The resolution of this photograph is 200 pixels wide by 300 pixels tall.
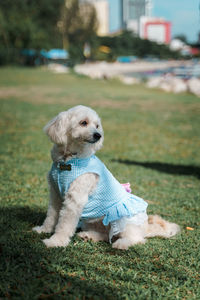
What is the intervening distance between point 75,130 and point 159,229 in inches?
60.6

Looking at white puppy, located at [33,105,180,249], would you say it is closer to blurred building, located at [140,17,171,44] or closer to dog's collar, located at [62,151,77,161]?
dog's collar, located at [62,151,77,161]

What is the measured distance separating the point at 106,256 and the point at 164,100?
18478 mm

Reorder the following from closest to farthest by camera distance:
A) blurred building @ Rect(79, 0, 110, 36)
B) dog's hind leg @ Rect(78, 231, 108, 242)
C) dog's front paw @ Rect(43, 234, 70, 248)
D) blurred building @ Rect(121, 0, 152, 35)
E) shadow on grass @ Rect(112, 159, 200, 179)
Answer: dog's front paw @ Rect(43, 234, 70, 248), dog's hind leg @ Rect(78, 231, 108, 242), blurred building @ Rect(121, 0, 152, 35), shadow on grass @ Rect(112, 159, 200, 179), blurred building @ Rect(79, 0, 110, 36)

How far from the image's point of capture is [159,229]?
14.3 ft

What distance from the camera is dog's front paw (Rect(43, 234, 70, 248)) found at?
3869 mm

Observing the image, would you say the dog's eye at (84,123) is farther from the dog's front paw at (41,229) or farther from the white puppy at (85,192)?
the dog's front paw at (41,229)

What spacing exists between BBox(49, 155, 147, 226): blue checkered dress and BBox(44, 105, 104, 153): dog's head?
20 centimetres

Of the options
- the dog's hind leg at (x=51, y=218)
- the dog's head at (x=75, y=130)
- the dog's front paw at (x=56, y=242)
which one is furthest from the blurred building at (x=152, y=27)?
the dog's front paw at (x=56, y=242)

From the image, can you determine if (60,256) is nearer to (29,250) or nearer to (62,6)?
(29,250)

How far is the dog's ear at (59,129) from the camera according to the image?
3947mm

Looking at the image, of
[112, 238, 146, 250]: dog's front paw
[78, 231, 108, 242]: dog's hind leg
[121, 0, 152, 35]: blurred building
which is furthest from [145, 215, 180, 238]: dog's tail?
[121, 0, 152, 35]: blurred building

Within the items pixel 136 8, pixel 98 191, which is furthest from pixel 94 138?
pixel 136 8

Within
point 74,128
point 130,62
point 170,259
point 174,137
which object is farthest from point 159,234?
point 130,62

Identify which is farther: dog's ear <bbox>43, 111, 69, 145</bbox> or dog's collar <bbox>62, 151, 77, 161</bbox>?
dog's collar <bbox>62, 151, 77, 161</bbox>
